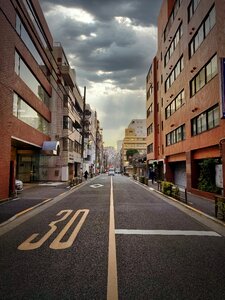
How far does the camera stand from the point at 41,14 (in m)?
31.2

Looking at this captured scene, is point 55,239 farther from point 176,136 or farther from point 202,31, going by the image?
point 176,136

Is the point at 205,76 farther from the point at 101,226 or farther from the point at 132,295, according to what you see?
the point at 132,295

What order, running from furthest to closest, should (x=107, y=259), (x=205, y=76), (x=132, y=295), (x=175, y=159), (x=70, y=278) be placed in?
1. (x=175, y=159)
2. (x=205, y=76)
3. (x=107, y=259)
4. (x=70, y=278)
5. (x=132, y=295)

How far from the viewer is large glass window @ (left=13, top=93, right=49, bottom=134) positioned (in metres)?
22.7

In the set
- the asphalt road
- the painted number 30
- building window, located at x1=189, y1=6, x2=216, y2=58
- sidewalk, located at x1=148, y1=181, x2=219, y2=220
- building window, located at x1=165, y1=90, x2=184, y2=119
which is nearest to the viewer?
the asphalt road

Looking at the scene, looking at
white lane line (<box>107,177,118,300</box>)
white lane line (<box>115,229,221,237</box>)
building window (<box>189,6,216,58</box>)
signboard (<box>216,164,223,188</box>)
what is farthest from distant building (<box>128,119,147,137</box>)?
white lane line (<box>107,177,118,300</box>)

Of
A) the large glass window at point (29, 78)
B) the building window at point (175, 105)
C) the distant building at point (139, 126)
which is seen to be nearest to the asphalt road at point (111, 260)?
the large glass window at point (29, 78)

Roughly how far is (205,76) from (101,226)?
15.2m

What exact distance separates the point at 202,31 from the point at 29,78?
1646 centimetres

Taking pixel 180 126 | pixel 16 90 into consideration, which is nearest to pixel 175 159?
pixel 180 126

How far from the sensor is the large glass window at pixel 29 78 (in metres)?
22.7

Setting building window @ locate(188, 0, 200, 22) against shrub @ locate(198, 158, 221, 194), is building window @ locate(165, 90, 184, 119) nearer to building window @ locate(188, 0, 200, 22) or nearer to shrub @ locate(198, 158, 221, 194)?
building window @ locate(188, 0, 200, 22)

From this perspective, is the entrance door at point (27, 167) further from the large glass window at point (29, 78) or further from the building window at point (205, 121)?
the building window at point (205, 121)

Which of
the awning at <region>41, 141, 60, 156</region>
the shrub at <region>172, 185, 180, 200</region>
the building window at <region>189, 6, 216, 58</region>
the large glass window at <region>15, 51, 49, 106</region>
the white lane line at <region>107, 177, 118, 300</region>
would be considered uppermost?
the building window at <region>189, 6, 216, 58</region>
